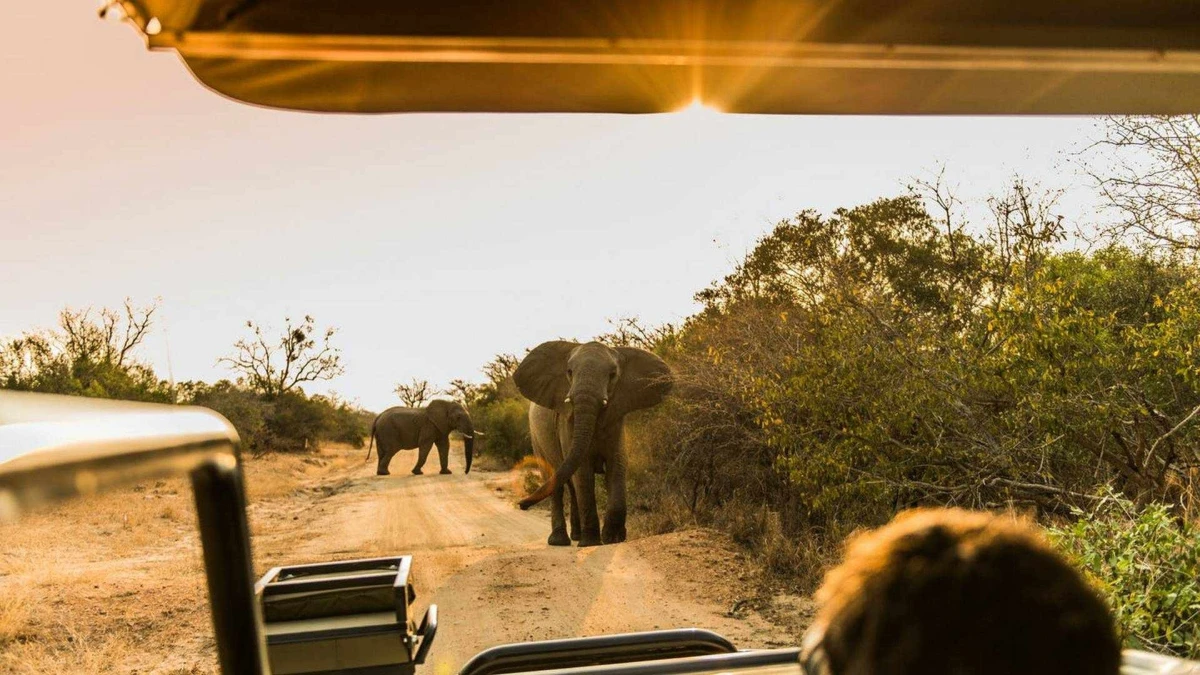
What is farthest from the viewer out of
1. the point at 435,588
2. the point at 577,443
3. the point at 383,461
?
the point at 383,461

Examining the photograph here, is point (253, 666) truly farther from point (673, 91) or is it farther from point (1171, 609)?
point (1171, 609)

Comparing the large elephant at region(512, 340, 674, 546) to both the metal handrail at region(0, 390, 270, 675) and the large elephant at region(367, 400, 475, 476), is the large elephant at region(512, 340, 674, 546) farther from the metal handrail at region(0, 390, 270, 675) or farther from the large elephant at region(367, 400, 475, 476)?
the large elephant at region(367, 400, 475, 476)

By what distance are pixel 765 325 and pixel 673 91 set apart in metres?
7.21

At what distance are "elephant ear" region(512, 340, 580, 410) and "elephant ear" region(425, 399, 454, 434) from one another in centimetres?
1737

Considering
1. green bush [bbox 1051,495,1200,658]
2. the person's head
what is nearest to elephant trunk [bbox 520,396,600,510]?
green bush [bbox 1051,495,1200,658]

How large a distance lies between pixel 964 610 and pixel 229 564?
60 cm

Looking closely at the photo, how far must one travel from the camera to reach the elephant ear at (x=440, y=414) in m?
30.0

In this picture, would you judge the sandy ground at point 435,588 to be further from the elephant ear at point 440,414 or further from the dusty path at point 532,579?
the elephant ear at point 440,414

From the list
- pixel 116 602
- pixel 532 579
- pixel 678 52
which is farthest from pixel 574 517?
pixel 678 52

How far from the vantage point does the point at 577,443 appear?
11203mm

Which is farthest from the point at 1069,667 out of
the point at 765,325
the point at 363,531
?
the point at 363,531

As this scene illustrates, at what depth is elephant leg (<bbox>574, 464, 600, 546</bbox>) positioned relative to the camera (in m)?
11.1

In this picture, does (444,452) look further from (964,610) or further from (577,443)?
(964,610)

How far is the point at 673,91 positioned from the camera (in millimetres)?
1979
